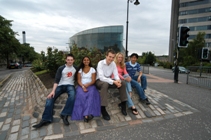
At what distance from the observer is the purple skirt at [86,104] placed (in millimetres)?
3207

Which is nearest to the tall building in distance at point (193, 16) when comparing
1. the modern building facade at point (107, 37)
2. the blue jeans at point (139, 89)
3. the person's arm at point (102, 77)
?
the modern building facade at point (107, 37)

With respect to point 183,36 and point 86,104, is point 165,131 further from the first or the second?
point 183,36

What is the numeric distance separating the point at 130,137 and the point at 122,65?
84.6 inches

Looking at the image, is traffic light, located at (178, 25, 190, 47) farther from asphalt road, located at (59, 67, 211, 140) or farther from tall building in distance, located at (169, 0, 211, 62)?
tall building in distance, located at (169, 0, 211, 62)

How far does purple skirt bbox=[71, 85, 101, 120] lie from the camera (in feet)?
10.5

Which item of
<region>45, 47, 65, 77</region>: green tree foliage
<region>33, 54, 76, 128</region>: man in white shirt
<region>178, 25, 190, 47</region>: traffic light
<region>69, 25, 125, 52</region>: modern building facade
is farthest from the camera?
<region>69, 25, 125, 52</region>: modern building facade

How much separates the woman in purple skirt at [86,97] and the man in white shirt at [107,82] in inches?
6.8

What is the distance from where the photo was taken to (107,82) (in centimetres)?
342

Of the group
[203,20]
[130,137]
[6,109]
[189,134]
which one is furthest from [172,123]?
[203,20]

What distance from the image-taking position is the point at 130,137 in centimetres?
267

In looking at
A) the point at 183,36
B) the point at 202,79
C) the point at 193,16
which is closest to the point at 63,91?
the point at 183,36

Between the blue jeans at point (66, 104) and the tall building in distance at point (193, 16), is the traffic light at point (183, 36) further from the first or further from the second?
the tall building in distance at point (193, 16)

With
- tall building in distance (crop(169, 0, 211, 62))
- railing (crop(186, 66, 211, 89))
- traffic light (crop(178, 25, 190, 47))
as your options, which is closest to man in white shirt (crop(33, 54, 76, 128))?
traffic light (crop(178, 25, 190, 47))

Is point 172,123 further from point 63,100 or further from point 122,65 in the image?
point 63,100
